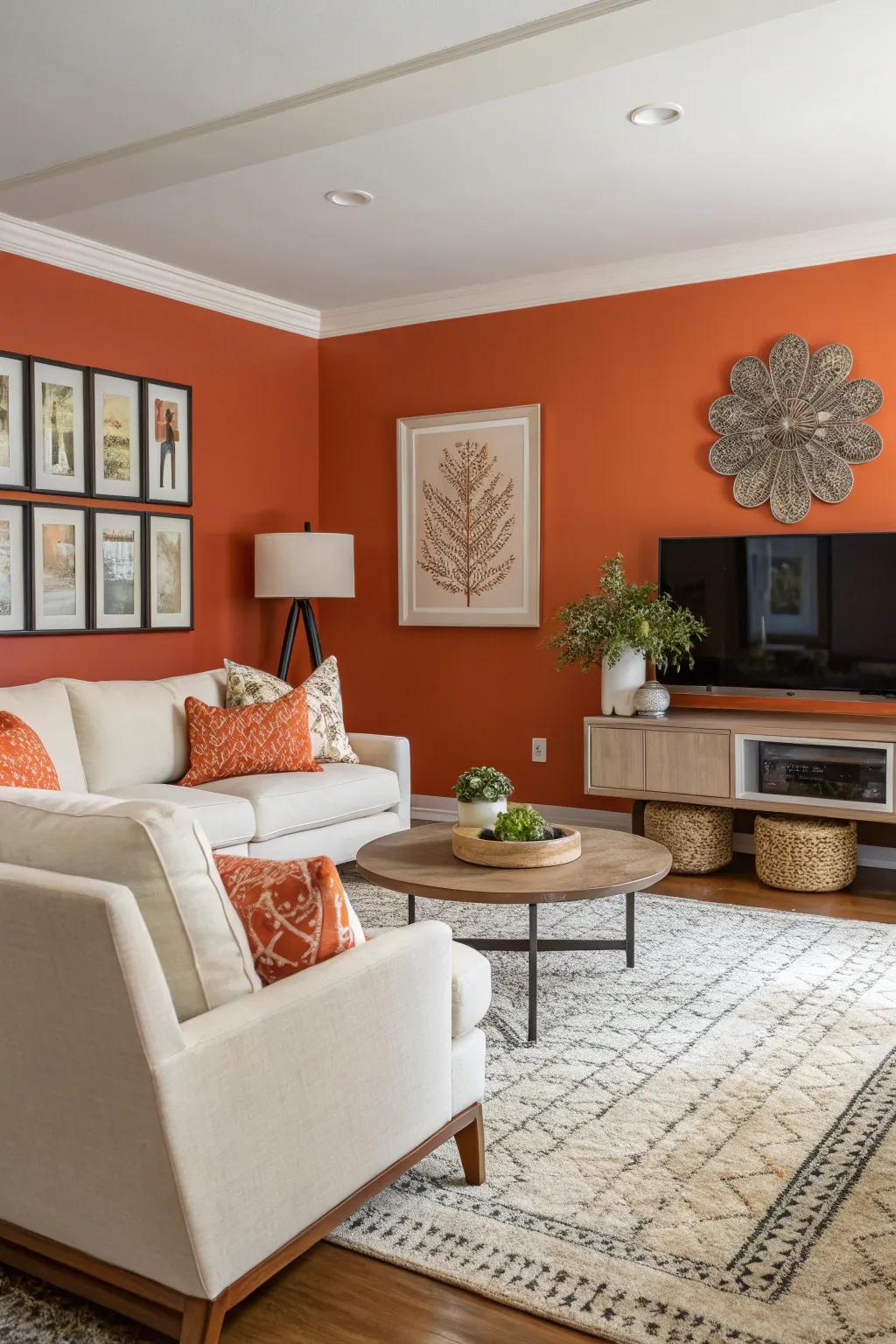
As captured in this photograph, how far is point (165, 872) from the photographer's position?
1.71m

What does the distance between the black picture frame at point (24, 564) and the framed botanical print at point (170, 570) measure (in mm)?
672

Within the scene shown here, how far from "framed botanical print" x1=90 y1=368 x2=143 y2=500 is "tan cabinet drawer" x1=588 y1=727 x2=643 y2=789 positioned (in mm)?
2394

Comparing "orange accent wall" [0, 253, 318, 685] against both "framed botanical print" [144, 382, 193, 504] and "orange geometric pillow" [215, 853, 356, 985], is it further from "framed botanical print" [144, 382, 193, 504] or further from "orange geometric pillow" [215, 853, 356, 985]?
"orange geometric pillow" [215, 853, 356, 985]

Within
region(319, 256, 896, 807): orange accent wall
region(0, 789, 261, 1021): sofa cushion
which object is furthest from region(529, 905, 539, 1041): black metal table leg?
region(319, 256, 896, 807): orange accent wall

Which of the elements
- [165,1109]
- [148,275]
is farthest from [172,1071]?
[148,275]

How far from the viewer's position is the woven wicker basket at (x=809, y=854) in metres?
4.68

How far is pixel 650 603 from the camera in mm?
5172

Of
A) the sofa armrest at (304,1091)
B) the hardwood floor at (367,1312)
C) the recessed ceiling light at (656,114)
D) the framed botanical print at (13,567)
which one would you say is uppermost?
the recessed ceiling light at (656,114)

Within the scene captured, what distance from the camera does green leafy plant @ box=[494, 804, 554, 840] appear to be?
3.24 m

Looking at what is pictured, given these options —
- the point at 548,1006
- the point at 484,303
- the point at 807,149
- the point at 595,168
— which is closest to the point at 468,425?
the point at 484,303

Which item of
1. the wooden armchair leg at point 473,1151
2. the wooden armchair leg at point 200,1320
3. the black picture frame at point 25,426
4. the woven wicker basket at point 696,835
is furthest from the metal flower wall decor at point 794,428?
the wooden armchair leg at point 200,1320

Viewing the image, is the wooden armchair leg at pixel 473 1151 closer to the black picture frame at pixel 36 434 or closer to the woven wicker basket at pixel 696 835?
the woven wicker basket at pixel 696 835

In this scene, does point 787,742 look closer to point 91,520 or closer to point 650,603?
point 650,603

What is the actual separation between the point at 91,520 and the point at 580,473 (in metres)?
2.30
